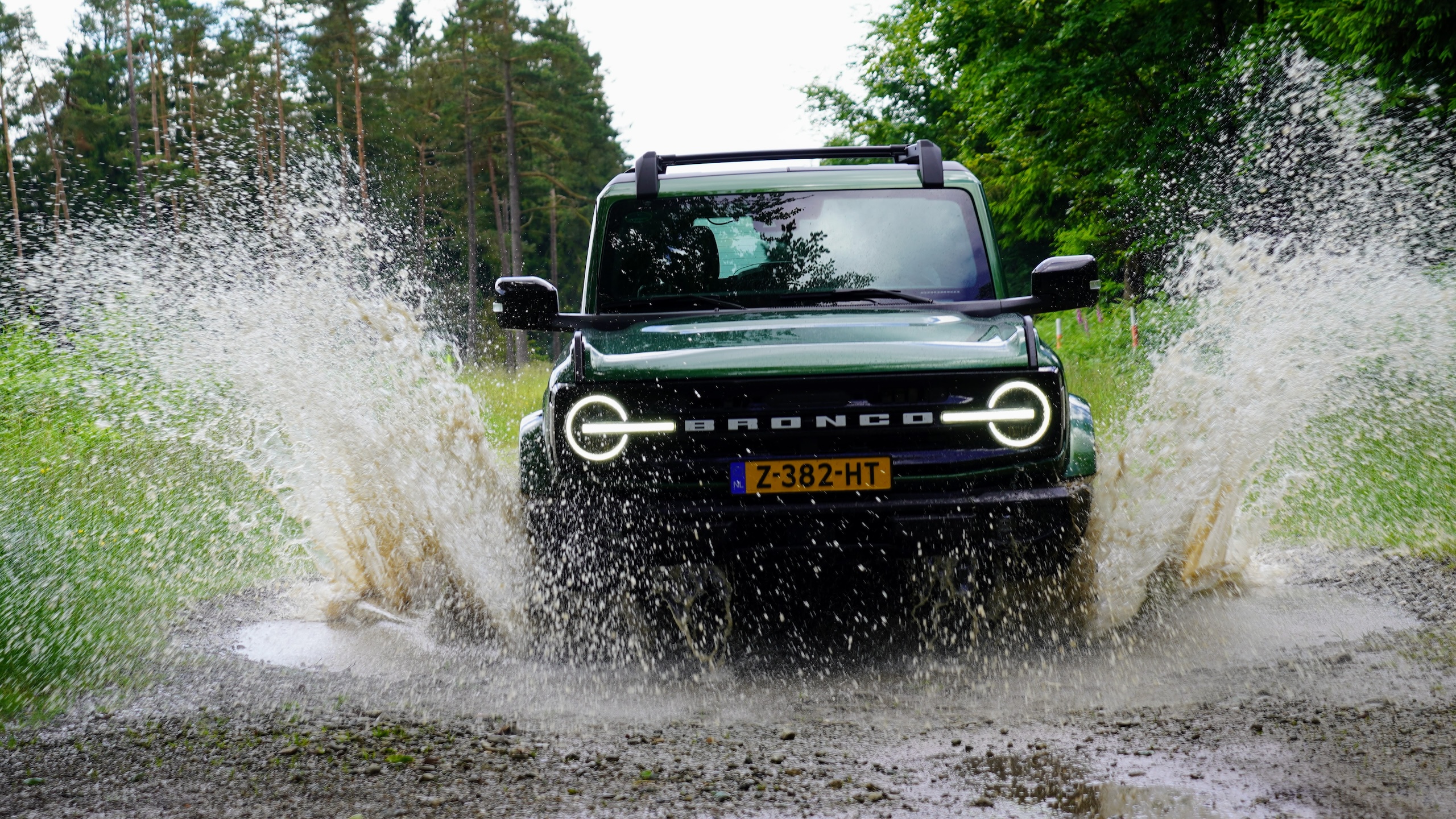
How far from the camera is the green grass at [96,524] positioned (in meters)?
5.27

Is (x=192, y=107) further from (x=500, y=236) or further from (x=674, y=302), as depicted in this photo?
(x=674, y=302)

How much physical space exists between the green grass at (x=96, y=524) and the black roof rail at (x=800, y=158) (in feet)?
10.0

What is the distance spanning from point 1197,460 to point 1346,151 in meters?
10.9

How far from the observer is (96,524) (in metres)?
7.48

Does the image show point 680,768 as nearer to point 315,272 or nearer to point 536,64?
point 315,272

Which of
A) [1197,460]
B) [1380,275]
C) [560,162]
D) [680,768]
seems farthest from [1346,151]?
[560,162]

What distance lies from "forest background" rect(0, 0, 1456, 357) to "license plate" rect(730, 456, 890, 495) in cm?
1077

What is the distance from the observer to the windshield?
5617 mm

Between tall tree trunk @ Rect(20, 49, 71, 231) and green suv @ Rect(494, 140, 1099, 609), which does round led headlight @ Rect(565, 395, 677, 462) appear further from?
tall tree trunk @ Rect(20, 49, 71, 231)

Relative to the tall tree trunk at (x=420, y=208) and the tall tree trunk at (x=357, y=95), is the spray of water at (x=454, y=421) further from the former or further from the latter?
the tall tree trunk at (x=420, y=208)

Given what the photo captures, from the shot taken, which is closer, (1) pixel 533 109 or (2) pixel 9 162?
(1) pixel 533 109

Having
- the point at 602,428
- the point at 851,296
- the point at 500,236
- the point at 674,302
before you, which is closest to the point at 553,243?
the point at 500,236

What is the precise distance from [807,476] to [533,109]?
1648 inches

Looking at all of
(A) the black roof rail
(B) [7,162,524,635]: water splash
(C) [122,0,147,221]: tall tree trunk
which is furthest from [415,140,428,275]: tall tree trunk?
(A) the black roof rail
